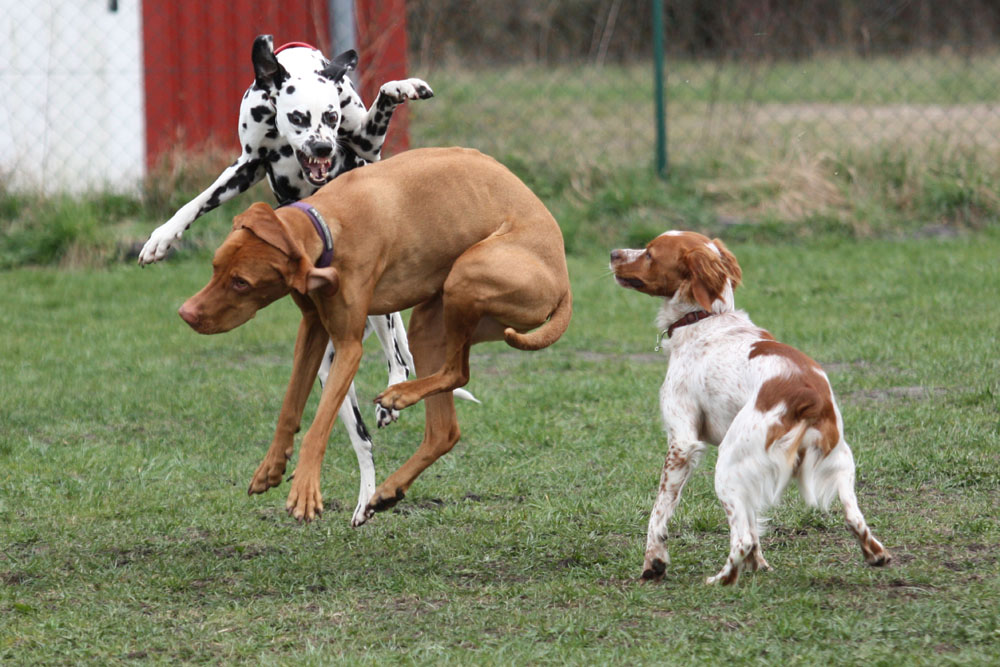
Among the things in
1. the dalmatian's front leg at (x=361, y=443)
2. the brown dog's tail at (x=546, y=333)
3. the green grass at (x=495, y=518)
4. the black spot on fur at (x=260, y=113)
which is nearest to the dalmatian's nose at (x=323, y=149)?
the black spot on fur at (x=260, y=113)

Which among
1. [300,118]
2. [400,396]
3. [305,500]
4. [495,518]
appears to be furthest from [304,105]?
[495,518]

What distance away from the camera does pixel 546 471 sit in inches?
226

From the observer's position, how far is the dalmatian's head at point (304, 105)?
4.75 metres

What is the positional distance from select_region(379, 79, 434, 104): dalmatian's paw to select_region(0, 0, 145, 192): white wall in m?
7.02

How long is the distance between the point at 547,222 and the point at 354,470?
1880 mm

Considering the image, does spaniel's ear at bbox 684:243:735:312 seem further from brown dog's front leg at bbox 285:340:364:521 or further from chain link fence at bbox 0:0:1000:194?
chain link fence at bbox 0:0:1000:194

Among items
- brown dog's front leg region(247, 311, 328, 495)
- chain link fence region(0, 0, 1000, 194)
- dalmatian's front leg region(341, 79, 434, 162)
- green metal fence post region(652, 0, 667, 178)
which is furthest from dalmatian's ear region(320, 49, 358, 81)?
chain link fence region(0, 0, 1000, 194)

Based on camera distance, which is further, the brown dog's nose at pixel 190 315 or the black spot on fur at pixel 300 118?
the black spot on fur at pixel 300 118

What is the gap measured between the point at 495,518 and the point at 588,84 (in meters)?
8.66

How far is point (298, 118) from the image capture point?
4.77m

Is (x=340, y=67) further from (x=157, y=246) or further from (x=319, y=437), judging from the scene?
(x=319, y=437)

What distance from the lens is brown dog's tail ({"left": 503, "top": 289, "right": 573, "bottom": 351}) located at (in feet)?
14.1

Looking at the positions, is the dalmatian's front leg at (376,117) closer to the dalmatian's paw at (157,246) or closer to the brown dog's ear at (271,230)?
the dalmatian's paw at (157,246)

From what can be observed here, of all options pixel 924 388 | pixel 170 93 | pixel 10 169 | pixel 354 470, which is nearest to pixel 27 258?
pixel 10 169
